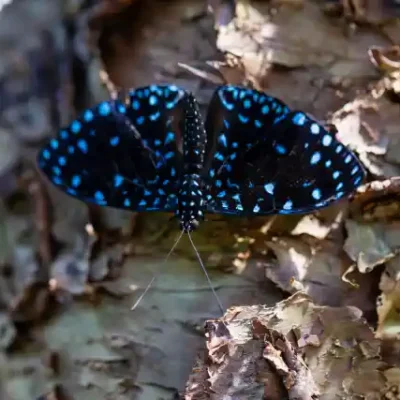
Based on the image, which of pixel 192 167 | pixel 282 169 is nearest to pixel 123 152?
pixel 192 167

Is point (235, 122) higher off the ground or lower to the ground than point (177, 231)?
higher

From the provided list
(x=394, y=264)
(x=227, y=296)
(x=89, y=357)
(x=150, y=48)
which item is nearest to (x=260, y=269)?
(x=227, y=296)

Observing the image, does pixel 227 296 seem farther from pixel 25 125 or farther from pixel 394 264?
pixel 25 125

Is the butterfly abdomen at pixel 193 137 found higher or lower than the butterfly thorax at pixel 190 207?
higher

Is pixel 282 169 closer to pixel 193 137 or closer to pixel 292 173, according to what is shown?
pixel 292 173

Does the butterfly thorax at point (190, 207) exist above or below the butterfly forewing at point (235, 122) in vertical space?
below
